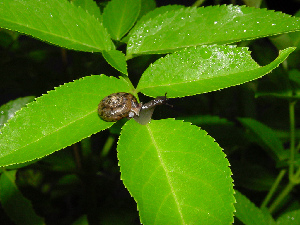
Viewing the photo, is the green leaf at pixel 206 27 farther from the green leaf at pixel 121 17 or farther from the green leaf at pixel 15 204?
the green leaf at pixel 15 204

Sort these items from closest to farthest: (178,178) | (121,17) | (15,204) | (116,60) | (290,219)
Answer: (178,178), (116,60), (121,17), (15,204), (290,219)

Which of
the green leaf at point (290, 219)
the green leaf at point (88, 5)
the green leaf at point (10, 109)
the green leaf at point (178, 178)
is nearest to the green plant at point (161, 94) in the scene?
the green leaf at point (178, 178)

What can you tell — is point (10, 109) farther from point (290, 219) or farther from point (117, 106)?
point (290, 219)

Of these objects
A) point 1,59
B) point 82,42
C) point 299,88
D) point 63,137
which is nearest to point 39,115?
point 63,137

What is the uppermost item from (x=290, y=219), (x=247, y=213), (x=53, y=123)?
(x=53, y=123)

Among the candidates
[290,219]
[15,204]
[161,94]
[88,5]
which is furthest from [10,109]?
[290,219]

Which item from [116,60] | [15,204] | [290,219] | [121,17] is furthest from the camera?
[290,219]

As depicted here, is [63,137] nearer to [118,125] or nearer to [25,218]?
[118,125]
